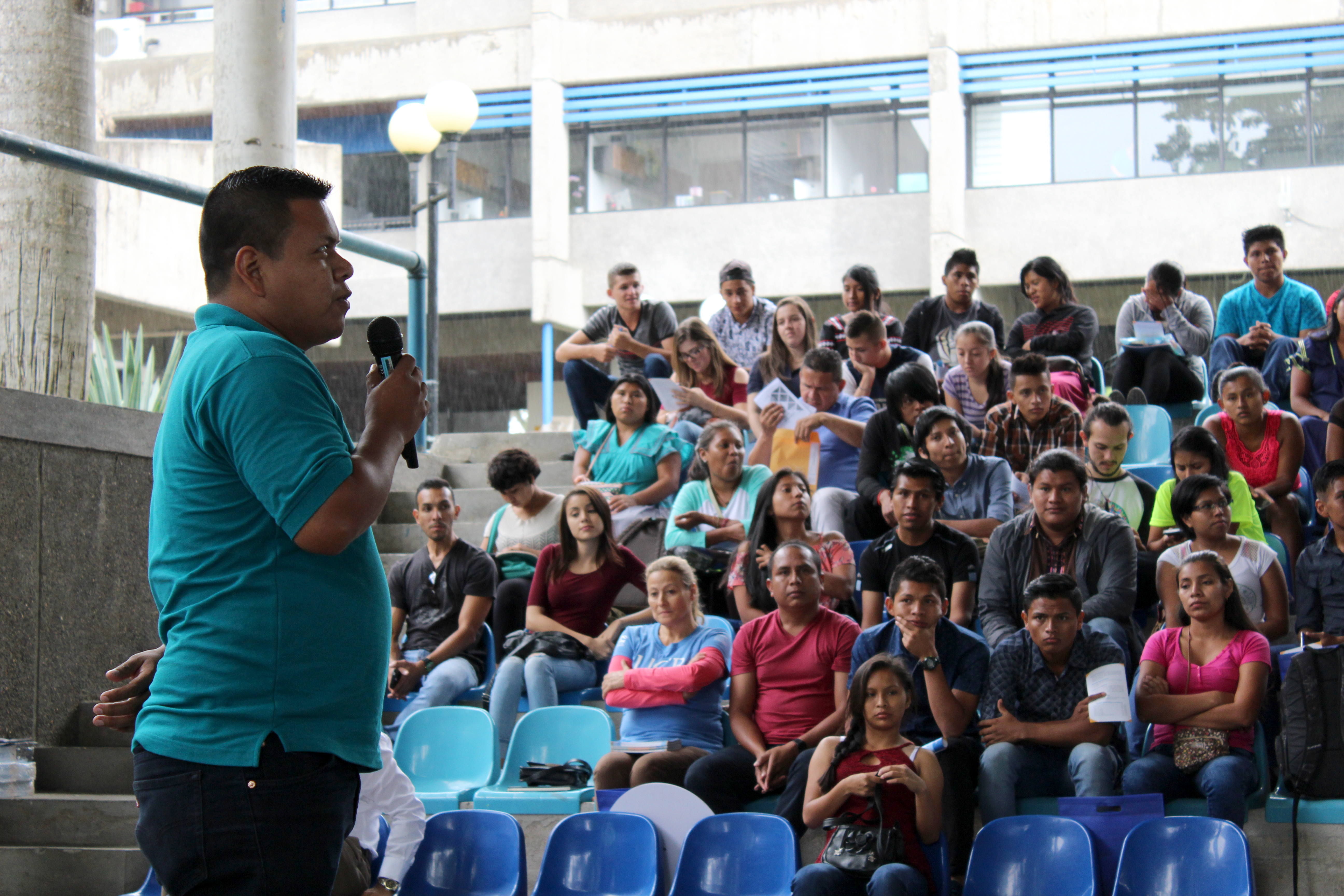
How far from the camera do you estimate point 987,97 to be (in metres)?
20.7

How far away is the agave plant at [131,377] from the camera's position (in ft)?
20.5

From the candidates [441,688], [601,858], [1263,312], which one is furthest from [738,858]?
[1263,312]

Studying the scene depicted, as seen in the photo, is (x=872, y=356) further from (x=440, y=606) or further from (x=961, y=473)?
(x=440, y=606)

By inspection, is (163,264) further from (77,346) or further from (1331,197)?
(1331,197)

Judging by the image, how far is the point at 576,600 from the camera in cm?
680

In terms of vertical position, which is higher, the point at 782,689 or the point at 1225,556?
the point at 1225,556

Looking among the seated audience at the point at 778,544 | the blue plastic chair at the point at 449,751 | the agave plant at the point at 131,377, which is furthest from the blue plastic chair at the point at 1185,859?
the agave plant at the point at 131,377

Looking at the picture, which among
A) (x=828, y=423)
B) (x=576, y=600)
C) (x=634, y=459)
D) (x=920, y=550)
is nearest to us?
(x=920, y=550)

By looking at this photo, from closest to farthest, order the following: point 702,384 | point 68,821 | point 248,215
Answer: point 248,215, point 68,821, point 702,384

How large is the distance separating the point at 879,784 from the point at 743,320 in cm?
492

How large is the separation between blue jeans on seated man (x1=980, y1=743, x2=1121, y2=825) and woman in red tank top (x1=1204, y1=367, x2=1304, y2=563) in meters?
2.30

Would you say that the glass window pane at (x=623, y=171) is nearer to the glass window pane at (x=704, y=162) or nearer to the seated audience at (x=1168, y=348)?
the glass window pane at (x=704, y=162)

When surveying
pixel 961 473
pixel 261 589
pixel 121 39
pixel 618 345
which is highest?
pixel 121 39

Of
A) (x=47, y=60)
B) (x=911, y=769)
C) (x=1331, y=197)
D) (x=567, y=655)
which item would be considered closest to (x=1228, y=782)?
(x=911, y=769)
